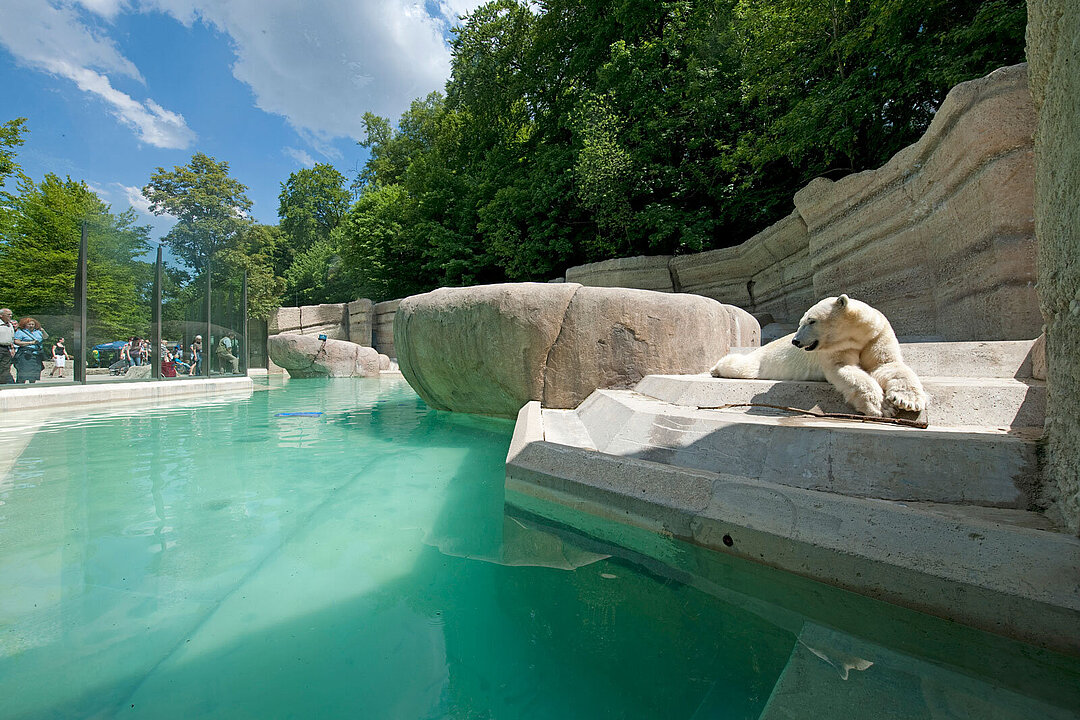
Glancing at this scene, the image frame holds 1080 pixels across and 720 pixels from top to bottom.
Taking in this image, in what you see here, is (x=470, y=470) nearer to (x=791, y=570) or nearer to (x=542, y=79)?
(x=791, y=570)

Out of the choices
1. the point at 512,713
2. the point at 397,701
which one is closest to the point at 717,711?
the point at 512,713

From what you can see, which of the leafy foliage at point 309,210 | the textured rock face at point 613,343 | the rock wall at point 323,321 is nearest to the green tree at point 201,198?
the leafy foliage at point 309,210

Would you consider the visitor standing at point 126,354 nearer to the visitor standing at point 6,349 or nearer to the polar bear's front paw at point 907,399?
the visitor standing at point 6,349

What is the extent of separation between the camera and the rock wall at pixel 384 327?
1977cm

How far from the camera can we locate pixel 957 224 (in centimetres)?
444

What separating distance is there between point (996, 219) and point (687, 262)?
22.7 ft

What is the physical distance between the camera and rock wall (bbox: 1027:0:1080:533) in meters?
1.37

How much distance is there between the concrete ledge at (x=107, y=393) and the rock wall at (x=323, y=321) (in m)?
10.6

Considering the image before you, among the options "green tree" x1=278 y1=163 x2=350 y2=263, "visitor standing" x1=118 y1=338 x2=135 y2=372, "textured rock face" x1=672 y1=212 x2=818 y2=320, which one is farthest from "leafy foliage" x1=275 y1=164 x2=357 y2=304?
"textured rock face" x1=672 y1=212 x2=818 y2=320

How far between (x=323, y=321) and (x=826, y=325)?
22.0 metres

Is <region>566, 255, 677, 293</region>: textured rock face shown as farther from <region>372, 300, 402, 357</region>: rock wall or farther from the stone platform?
<region>372, 300, 402, 357</region>: rock wall

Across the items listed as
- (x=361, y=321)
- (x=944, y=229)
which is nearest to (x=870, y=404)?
(x=944, y=229)

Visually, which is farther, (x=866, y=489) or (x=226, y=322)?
(x=226, y=322)

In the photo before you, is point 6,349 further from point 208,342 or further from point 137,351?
point 208,342
